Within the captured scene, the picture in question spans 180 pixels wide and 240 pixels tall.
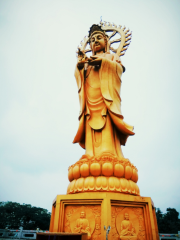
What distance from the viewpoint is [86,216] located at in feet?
11.2

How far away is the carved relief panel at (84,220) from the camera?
3221mm

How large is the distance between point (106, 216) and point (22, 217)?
2555 cm

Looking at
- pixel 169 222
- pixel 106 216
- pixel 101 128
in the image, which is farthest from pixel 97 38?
pixel 169 222

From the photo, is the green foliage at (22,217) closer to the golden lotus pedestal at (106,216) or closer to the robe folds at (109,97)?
the robe folds at (109,97)

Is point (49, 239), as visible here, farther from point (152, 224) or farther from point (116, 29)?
point (116, 29)

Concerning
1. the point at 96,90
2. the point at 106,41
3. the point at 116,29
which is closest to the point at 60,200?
the point at 96,90

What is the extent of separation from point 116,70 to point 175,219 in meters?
24.7

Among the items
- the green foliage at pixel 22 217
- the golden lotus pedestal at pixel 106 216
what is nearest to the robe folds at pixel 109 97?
the golden lotus pedestal at pixel 106 216

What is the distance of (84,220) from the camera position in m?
3.33

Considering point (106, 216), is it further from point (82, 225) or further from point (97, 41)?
point (97, 41)

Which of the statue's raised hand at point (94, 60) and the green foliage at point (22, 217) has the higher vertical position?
the statue's raised hand at point (94, 60)

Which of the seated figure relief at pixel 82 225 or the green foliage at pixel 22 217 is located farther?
the green foliage at pixel 22 217

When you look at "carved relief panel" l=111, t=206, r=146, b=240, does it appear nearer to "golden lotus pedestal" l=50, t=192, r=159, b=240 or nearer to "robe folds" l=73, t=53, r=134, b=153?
"golden lotus pedestal" l=50, t=192, r=159, b=240

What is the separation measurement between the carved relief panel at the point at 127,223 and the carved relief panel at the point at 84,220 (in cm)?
27
